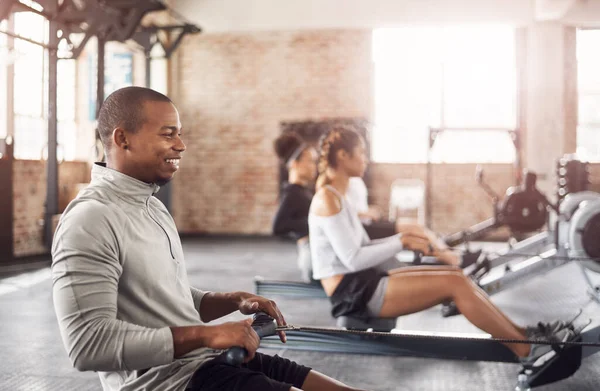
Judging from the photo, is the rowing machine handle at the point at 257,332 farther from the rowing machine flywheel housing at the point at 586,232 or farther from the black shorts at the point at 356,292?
the rowing machine flywheel housing at the point at 586,232

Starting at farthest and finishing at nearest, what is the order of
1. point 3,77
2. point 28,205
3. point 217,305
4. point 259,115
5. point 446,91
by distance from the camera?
point 259,115 → point 446,91 → point 28,205 → point 3,77 → point 217,305

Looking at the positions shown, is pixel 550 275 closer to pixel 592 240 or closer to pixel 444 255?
pixel 592 240

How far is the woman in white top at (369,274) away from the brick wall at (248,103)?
6780 millimetres

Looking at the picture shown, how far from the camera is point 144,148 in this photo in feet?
4.29

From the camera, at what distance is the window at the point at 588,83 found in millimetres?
9062

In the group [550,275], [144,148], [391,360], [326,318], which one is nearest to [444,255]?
[391,360]

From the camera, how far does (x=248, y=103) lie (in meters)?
9.91

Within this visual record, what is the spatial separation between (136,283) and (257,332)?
0.28m

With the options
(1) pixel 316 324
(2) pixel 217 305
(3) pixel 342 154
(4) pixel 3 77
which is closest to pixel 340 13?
(4) pixel 3 77

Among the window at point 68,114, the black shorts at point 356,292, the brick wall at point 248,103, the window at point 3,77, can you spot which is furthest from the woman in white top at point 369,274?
the brick wall at point 248,103

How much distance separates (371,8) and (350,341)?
726 centimetres

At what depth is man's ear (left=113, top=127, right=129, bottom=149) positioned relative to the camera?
4.28ft

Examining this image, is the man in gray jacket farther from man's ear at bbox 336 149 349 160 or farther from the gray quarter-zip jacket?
man's ear at bbox 336 149 349 160

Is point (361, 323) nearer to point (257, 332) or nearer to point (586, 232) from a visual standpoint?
point (257, 332)
